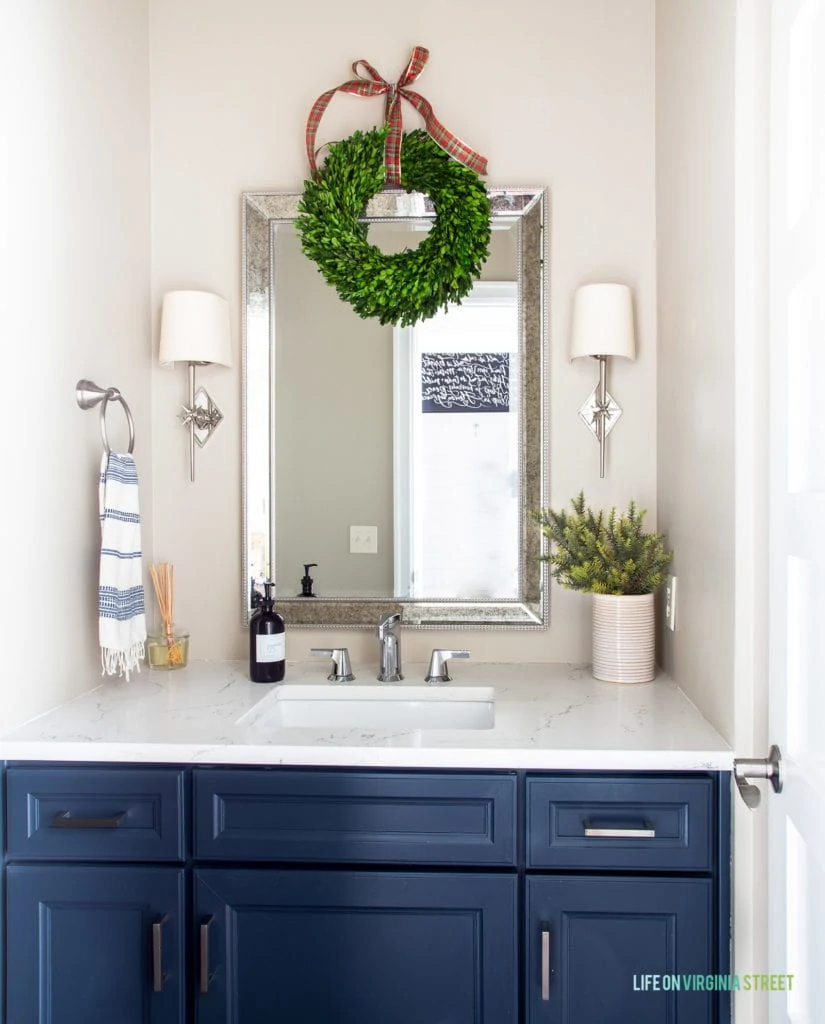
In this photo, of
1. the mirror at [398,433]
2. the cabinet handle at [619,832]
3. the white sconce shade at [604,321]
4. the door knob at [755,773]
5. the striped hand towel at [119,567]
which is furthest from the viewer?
the mirror at [398,433]

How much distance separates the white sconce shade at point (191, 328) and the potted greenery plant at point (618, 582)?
947mm

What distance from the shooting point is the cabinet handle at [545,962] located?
1.30m

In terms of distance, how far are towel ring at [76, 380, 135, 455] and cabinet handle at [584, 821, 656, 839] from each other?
121cm

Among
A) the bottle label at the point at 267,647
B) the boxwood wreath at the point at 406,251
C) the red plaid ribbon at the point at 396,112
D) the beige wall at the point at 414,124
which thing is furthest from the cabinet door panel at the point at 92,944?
the red plaid ribbon at the point at 396,112

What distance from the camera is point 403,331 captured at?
196 cm

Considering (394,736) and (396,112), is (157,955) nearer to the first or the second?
(394,736)

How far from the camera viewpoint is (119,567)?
5.44 feet

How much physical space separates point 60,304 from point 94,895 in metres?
1.12

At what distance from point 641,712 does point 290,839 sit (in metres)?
0.70

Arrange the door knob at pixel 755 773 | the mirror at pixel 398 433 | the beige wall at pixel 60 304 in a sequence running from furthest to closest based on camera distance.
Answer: the mirror at pixel 398 433 < the beige wall at pixel 60 304 < the door knob at pixel 755 773

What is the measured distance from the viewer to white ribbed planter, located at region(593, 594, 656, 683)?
1738 millimetres

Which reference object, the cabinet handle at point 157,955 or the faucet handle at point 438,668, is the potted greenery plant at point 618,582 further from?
the cabinet handle at point 157,955

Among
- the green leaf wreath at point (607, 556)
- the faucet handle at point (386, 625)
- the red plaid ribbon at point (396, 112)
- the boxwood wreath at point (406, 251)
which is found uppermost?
the red plaid ribbon at point (396, 112)

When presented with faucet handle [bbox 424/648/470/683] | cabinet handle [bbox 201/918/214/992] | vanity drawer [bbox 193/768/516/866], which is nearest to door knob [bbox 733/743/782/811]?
vanity drawer [bbox 193/768/516/866]
